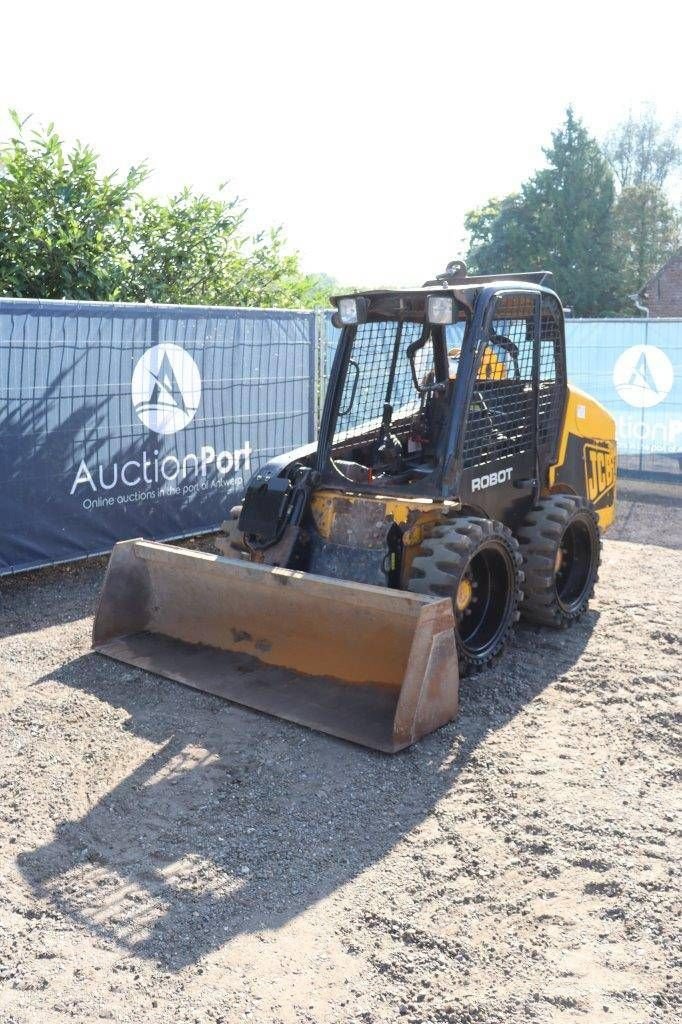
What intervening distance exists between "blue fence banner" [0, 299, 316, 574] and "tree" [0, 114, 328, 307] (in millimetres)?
2738

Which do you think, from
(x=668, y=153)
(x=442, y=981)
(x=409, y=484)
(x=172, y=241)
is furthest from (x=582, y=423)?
(x=668, y=153)

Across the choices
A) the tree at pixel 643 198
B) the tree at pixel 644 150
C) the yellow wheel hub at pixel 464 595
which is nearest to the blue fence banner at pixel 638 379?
the yellow wheel hub at pixel 464 595

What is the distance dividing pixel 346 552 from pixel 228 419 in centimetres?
381

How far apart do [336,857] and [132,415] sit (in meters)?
5.24

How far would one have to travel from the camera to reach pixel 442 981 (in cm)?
317

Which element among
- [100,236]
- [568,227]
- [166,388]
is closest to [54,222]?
[100,236]

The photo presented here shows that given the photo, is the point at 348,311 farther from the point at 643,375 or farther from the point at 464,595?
the point at 643,375

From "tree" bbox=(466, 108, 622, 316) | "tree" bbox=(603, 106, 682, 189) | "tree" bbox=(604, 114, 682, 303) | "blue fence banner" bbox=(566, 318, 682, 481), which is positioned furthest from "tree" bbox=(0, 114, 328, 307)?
"tree" bbox=(603, 106, 682, 189)

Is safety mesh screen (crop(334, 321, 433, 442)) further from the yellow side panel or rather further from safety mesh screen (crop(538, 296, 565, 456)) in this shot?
the yellow side panel

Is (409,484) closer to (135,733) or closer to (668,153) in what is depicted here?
(135,733)

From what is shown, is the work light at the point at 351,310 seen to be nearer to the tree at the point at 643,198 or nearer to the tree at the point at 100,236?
the tree at the point at 100,236

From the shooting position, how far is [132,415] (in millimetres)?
8312

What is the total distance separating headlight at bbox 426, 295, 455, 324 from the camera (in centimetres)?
545

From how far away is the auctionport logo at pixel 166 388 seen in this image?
330 inches
